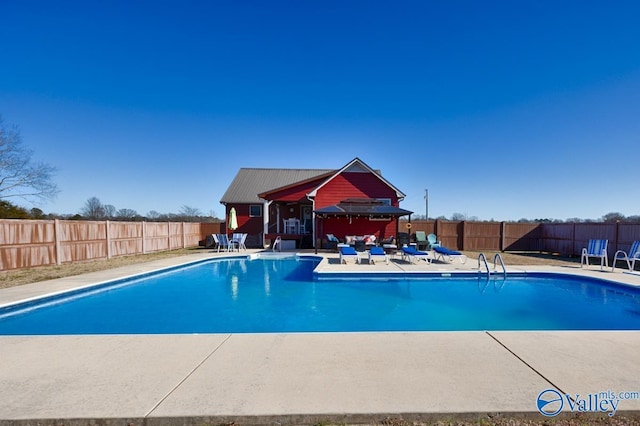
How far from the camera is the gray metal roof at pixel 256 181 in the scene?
2261 cm

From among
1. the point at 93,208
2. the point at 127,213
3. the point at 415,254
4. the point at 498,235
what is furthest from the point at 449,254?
the point at 93,208

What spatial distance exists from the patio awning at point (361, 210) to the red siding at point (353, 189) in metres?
0.61

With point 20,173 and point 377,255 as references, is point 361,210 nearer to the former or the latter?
point 377,255

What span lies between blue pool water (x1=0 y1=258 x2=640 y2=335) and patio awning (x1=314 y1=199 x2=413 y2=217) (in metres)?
5.97

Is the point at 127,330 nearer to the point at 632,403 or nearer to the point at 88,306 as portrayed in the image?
the point at 88,306

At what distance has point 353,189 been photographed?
60.7 ft

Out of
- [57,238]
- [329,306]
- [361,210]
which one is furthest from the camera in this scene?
[361,210]

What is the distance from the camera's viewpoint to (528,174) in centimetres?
2392

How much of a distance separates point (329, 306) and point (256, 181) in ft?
62.7

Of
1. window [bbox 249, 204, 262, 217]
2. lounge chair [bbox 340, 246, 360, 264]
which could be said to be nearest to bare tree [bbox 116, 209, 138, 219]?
window [bbox 249, 204, 262, 217]

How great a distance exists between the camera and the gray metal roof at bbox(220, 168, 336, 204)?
2261cm

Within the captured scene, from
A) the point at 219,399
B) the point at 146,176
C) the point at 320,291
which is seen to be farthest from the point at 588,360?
the point at 146,176

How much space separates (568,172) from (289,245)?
874 inches

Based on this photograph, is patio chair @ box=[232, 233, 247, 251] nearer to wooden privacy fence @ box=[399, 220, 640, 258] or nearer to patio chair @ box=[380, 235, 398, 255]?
patio chair @ box=[380, 235, 398, 255]
